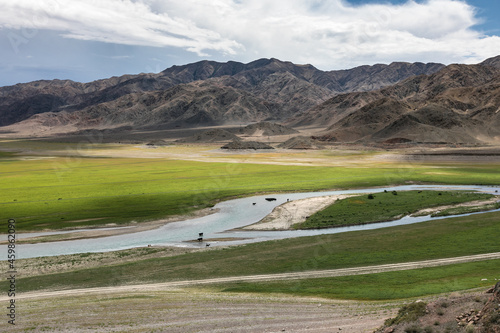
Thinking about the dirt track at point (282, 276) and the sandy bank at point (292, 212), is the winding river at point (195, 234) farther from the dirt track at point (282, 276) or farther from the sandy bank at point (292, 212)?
the dirt track at point (282, 276)

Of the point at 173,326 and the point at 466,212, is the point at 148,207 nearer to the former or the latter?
the point at 173,326

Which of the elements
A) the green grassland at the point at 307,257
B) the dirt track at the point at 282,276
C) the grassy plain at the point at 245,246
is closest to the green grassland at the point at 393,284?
the grassy plain at the point at 245,246

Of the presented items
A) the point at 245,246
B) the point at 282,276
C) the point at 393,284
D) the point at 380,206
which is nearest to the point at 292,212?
the point at 380,206

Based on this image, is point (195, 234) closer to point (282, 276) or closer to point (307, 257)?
point (307, 257)

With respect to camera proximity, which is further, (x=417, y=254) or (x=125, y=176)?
(x=125, y=176)

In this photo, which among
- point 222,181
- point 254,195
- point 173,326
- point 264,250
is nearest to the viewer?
point 173,326

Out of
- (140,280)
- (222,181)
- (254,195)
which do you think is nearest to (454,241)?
(140,280)

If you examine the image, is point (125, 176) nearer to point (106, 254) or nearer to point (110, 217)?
point (110, 217)

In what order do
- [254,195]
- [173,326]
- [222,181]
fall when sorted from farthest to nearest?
[222,181] < [254,195] < [173,326]

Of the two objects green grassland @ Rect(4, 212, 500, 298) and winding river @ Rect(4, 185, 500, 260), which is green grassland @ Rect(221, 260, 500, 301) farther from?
winding river @ Rect(4, 185, 500, 260)
